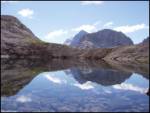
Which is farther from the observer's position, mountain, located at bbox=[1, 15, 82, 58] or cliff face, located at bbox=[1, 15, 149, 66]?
mountain, located at bbox=[1, 15, 82, 58]

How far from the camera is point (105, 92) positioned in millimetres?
31172

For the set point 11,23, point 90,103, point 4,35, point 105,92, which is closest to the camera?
point 90,103

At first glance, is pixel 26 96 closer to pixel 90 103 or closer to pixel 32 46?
pixel 90 103

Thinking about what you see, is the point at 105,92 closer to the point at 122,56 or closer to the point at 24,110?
the point at 24,110

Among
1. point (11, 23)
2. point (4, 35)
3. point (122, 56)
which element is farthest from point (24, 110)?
point (11, 23)

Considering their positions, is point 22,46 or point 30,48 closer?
point 22,46

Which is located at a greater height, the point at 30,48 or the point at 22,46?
the point at 22,46

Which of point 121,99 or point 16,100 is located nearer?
point 16,100

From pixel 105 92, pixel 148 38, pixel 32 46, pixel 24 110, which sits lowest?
pixel 32 46

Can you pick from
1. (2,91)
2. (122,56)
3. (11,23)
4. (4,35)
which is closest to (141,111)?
(2,91)

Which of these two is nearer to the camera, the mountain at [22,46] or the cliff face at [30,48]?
the cliff face at [30,48]

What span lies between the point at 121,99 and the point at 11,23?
14751 cm

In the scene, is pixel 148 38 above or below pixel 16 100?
below

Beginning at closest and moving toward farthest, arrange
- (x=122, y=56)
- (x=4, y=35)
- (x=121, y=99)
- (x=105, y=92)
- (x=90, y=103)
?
(x=90, y=103), (x=121, y=99), (x=105, y=92), (x=122, y=56), (x=4, y=35)
